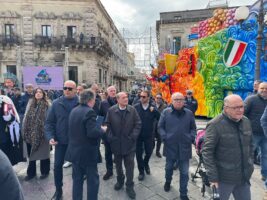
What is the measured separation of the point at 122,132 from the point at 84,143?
33.0 inches

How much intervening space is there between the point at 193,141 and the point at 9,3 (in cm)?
3005

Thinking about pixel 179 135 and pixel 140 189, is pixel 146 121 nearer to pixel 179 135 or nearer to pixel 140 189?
pixel 179 135

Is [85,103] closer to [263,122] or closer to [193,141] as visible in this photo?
[193,141]

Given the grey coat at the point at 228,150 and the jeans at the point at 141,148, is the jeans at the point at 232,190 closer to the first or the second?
the grey coat at the point at 228,150

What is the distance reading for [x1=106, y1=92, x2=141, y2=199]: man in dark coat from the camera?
3785 millimetres

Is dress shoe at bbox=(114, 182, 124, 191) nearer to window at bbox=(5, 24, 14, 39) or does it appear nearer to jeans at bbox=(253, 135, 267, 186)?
jeans at bbox=(253, 135, 267, 186)

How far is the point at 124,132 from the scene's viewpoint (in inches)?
149

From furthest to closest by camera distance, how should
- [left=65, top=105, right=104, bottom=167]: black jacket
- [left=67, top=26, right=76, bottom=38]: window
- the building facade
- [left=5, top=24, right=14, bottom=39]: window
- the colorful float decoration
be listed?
1. [left=67, top=26, right=76, bottom=38]: window
2. [left=5, top=24, right=14, bottom=39]: window
3. the building facade
4. the colorful float decoration
5. [left=65, top=105, right=104, bottom=167]: black jacket

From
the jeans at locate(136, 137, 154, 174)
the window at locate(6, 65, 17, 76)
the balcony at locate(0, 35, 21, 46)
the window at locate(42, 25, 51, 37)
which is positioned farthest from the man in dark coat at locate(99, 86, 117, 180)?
the balcony at locate(0, 35, 21, 46)

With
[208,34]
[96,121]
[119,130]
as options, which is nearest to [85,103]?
[96,121]

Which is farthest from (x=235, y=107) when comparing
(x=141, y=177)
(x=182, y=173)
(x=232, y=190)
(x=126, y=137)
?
(x=141, y=177)

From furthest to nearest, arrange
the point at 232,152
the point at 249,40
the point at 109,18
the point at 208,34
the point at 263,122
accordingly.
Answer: the point at 109,18 → the point at 208,34 → the point at 249,40 → the point at 263,122 → the point at 232,152

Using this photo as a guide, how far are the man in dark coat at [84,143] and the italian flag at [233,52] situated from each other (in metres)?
8.83

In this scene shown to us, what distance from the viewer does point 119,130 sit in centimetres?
379
